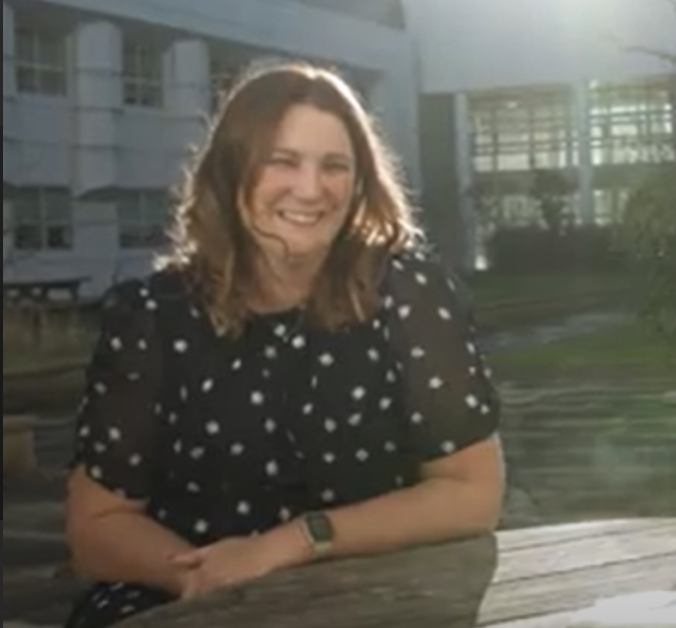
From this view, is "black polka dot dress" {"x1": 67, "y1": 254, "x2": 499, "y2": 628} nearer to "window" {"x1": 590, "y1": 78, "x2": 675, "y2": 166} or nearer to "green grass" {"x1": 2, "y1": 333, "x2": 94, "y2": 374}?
"green grass" {"x1": 2, "y1": 333, "x2": 94, "y2": 374}

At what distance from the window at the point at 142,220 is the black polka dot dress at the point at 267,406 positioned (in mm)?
257

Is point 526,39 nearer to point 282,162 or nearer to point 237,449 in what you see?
point 282,162

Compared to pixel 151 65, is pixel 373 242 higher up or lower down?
lower down

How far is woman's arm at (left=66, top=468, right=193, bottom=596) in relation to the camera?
5.68 ft

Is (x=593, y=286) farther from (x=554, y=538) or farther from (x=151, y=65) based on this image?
(x=151, y=65)

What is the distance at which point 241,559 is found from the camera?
1678 millimetres

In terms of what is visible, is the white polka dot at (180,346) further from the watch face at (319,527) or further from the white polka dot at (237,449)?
the watch face at (319,527)

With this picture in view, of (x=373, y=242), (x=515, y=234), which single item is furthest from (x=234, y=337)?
(x=515, y=234)

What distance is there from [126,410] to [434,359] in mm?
360

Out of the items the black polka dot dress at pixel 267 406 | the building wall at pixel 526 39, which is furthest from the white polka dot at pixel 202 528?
the building wall at pixel 526 39

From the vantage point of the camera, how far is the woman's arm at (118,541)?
1.73m

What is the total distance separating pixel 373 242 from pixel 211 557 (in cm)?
42

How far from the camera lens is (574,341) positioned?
2400mm

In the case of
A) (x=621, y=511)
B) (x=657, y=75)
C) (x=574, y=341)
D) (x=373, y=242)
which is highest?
(x=657, y=75)
